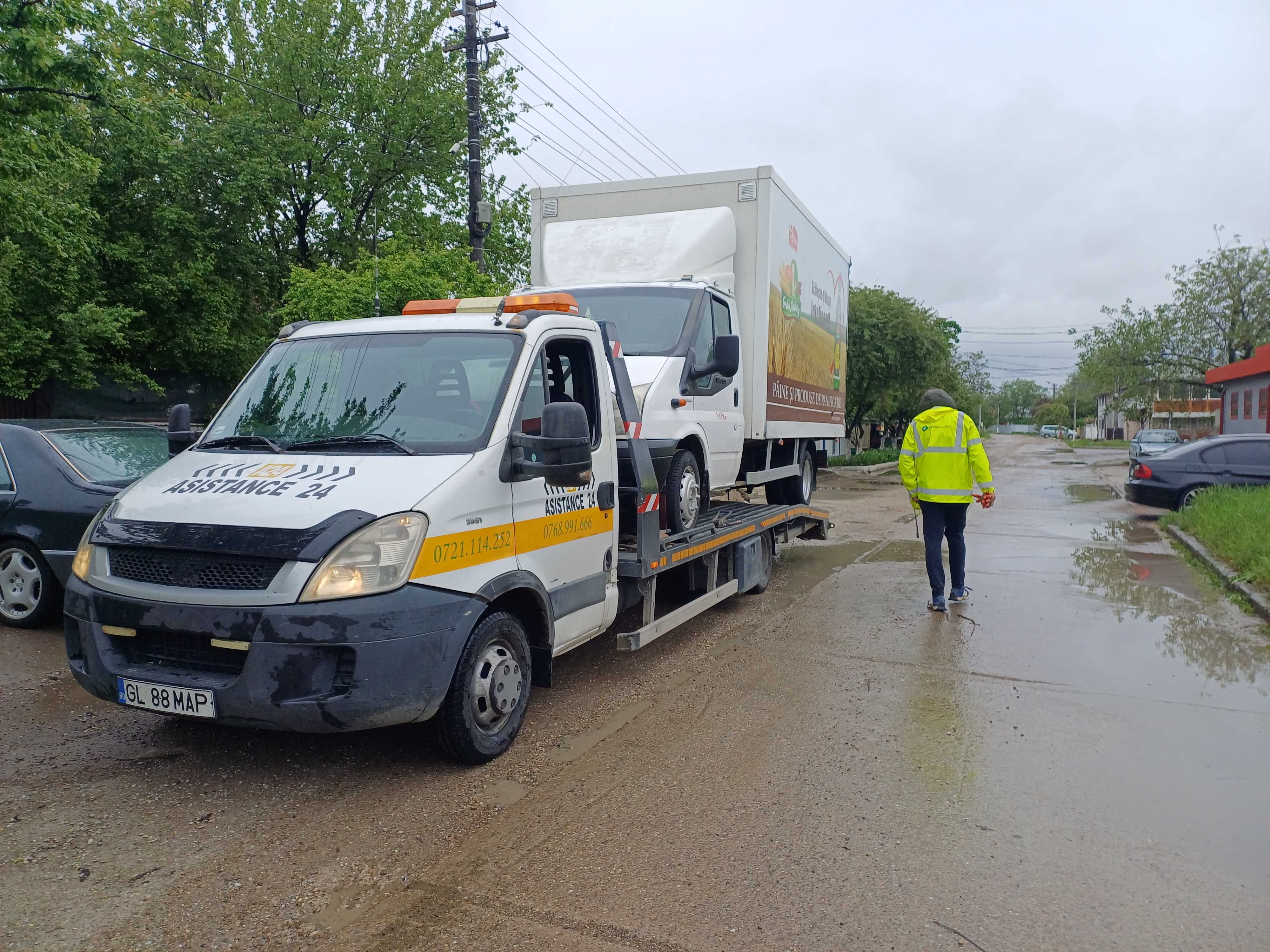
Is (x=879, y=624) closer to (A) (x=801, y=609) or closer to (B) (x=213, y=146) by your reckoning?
(A) (x=801, y=609)

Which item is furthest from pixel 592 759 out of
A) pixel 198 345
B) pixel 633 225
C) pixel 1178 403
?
pixel 1178 403

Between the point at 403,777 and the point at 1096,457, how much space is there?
4653 cm

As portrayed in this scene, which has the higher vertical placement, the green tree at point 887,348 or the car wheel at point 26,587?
the green tree at point 887,348

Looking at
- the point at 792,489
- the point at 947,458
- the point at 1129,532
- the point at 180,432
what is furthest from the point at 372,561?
the point at 1129,532

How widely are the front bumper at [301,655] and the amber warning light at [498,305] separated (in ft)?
6.19

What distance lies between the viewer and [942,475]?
7953 mm

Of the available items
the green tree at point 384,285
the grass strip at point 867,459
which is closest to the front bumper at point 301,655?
the green tree at point 384,285

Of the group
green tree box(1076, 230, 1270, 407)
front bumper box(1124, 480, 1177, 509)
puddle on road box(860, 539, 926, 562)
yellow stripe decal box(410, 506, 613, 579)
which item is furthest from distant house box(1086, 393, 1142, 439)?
yellow stripe decal box(410, 506, 613, 579)

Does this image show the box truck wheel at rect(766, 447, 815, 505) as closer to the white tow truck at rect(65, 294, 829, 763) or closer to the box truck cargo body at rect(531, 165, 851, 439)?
the box truck cargo body at rect(531, 165, 851, 439)

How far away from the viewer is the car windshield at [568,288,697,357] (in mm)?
6824

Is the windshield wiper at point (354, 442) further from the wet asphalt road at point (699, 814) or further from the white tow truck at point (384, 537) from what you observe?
the wet asphalt road at point (699, 814)

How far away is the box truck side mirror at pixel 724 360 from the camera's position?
22.0 ft

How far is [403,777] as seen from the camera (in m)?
4.21

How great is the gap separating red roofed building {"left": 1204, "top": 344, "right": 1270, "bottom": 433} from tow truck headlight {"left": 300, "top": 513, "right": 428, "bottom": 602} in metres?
31.1
